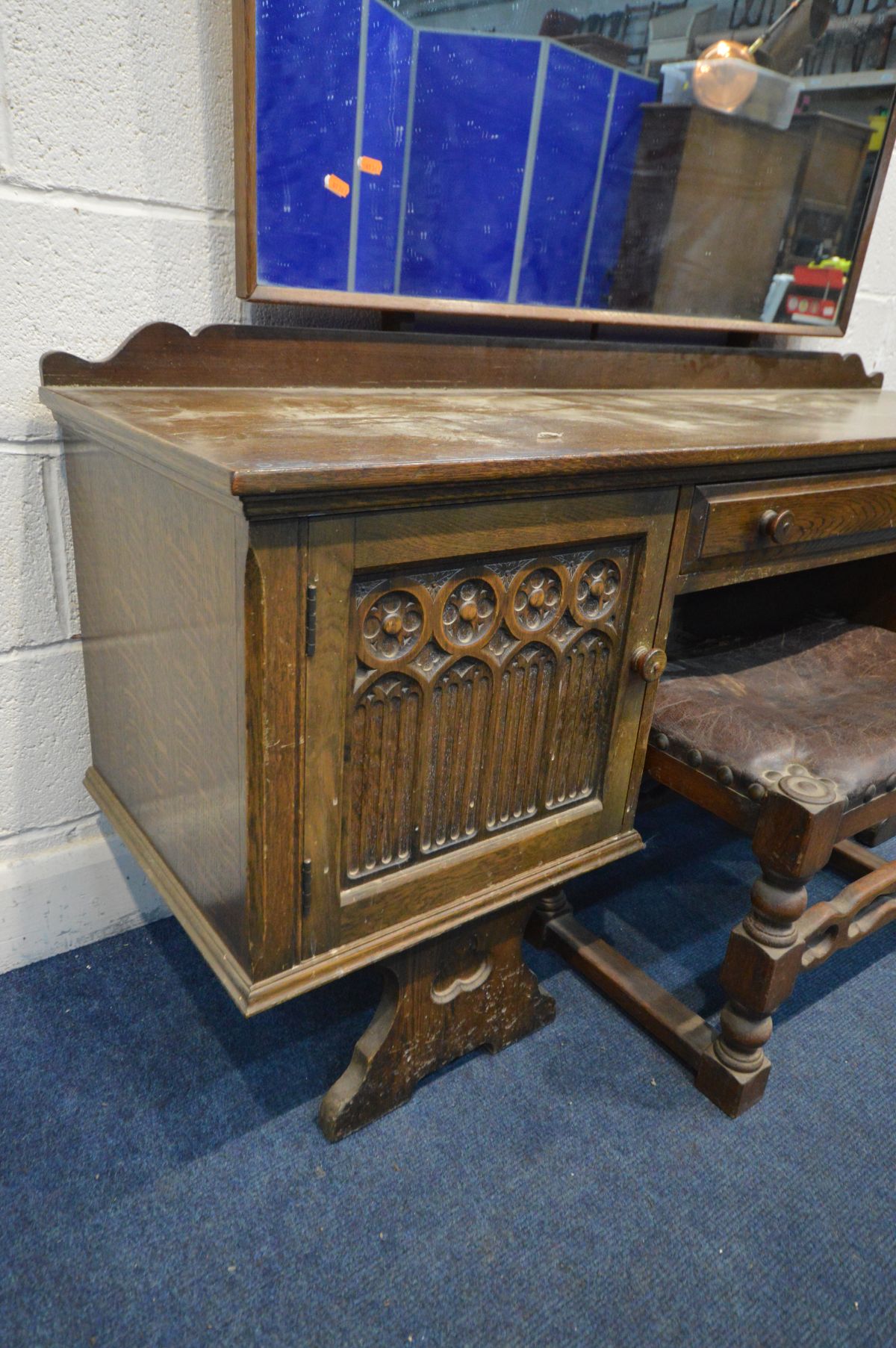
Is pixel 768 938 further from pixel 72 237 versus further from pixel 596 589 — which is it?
pixel 72 237

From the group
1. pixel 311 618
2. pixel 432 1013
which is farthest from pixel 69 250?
pixel 432 1013

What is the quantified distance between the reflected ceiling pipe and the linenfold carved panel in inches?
37.0

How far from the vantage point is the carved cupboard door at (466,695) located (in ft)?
2.62

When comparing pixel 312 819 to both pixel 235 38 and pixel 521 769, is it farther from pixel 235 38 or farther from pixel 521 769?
pixel 235 38

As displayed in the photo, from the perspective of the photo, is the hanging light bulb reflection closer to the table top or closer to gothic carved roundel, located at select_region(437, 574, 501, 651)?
the table top

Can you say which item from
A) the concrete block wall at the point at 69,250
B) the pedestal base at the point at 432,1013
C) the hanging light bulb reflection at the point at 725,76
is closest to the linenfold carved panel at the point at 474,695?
the pedestal base at the point at 432,1013

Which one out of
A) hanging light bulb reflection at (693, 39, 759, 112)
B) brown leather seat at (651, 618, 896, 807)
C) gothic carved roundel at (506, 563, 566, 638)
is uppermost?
hanging light bulb reflection at (693, 39, 759, 112)

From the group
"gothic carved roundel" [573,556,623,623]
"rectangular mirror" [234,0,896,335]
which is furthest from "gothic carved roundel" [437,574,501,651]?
"rectangular mirror" [234,0,896,335]

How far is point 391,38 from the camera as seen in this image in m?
1.09

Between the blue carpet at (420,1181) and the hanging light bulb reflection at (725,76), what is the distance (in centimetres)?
143

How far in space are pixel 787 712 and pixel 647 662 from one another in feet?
0.95

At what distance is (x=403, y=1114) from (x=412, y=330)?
1.09 m

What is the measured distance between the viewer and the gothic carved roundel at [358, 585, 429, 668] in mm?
806

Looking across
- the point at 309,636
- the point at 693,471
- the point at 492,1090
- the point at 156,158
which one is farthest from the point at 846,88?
the point at 492,1090
